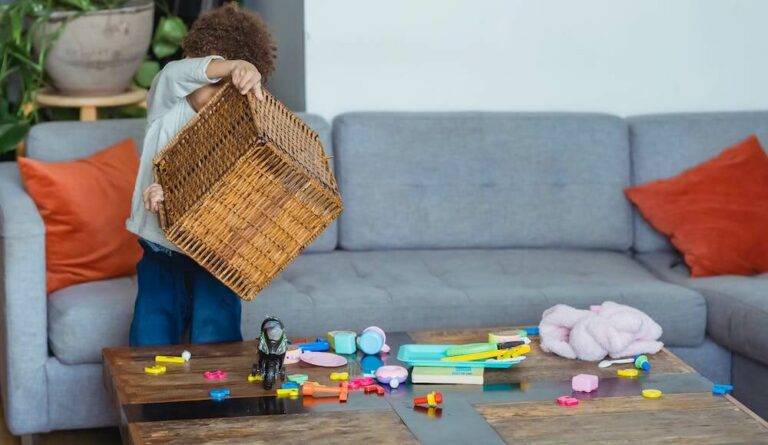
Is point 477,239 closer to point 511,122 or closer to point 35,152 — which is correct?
point 511,122

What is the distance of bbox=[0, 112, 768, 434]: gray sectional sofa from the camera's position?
3043mm

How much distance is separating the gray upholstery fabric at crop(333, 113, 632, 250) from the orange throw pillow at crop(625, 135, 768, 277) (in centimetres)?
13

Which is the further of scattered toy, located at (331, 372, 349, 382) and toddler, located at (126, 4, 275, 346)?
toddler, located at (126, 4, 275, 346)

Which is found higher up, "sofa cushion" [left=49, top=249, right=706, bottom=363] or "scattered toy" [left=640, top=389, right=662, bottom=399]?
"scattered toy" [left=640, top=389, right=662, bottom=399]

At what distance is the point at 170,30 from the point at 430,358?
2.26 m

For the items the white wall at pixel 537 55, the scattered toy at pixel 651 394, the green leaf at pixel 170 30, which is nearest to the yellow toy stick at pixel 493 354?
the scattered toy at pixel 651 394

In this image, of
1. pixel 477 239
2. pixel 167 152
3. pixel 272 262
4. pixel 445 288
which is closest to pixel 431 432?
pixel 272 262

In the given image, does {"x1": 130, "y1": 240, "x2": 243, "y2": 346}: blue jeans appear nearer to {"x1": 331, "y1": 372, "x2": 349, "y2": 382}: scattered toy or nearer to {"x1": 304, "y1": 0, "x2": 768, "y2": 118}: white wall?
{"x1": 331, "y1": 372, "x2": 349, "y2": 382}: scattered toy

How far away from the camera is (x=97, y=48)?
4039mm

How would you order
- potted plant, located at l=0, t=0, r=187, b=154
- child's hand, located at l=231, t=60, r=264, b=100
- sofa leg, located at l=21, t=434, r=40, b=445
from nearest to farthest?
child's hand, located at l=231, t=60, r=264, b=100
sofa leg, located at l=21, t=434, r=40, b=445
potted plant, located at l=0, t=0, r=187, b=154

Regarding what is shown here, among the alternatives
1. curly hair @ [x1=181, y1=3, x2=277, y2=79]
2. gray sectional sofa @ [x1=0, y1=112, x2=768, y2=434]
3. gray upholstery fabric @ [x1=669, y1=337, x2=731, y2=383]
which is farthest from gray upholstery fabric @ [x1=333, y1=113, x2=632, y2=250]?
curly hair @ [x1=181, y1=3, x2=277, y2=79]

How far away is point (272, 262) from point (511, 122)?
4.58 feet

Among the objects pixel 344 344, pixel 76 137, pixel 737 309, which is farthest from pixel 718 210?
pixel 76 137

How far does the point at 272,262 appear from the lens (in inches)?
98.9
